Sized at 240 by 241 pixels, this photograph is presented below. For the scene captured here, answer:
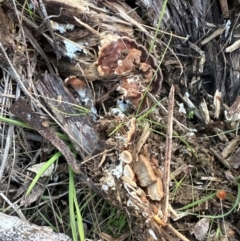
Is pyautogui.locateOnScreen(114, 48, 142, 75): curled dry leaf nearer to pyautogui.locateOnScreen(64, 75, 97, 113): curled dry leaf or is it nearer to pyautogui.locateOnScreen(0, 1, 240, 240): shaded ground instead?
pyautogui.locateOnScreen(0, 1, 240, 240): shaded ground

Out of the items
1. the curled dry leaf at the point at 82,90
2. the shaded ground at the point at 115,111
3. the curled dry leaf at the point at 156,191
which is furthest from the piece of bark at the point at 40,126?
the curled dry leaf at the point at 156,191

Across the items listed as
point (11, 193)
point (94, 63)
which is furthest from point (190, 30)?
point (11, 193)

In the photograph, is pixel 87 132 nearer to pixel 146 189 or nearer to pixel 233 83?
pixel 146 189

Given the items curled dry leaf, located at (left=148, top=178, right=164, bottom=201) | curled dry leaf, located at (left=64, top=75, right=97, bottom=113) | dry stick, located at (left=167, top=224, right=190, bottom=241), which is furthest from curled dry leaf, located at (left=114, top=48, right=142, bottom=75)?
dry stick, located at (left=167, top=224, right=190, bottom=241)

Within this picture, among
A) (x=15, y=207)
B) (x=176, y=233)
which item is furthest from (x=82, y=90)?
(x=176, y=233)

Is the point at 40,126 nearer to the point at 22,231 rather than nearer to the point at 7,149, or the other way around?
the point at 7,149

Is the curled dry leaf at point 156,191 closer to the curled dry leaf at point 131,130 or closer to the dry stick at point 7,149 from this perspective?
the curled dry leaf at point 131,130
